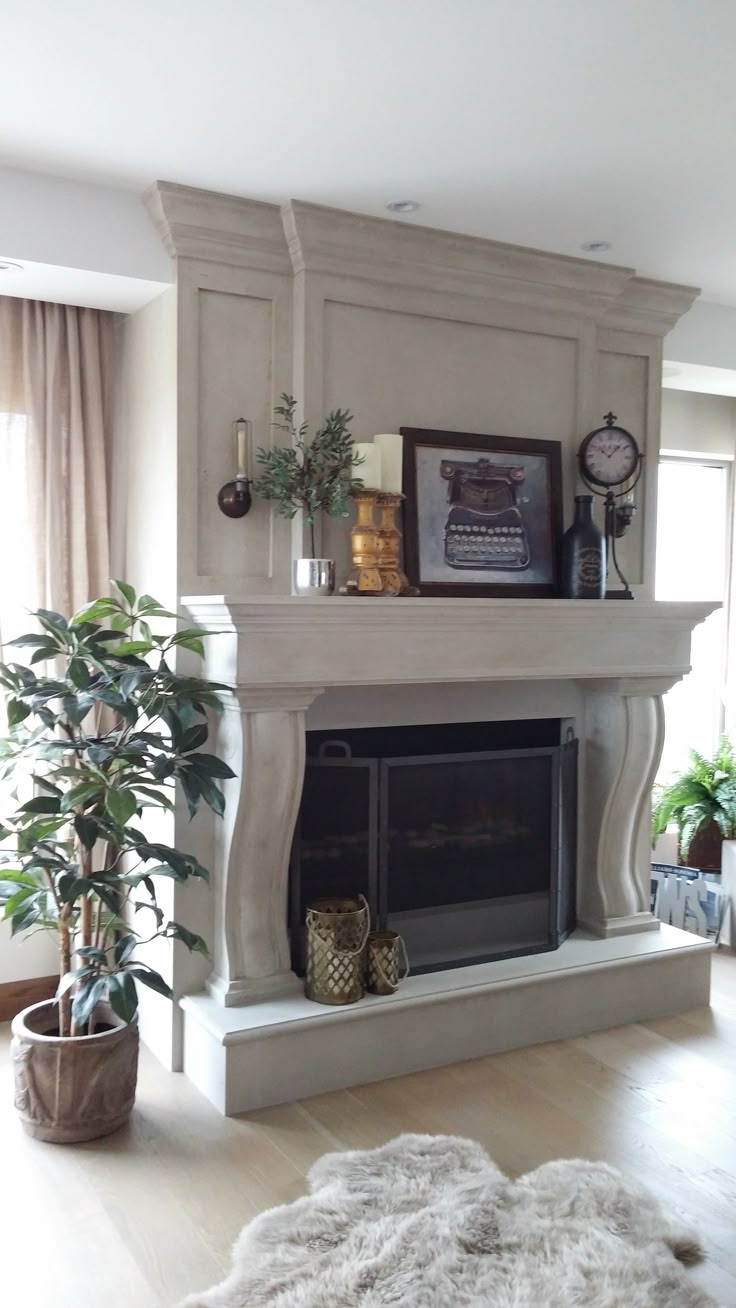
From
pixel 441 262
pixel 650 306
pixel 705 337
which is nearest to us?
pixel 441 262

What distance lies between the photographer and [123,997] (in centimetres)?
252

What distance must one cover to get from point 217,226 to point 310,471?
0.73 metres

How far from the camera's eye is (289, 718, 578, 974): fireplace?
322 cm

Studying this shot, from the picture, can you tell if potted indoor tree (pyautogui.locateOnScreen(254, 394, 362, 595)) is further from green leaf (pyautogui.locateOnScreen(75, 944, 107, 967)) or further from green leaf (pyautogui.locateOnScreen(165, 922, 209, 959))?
green leaf (pyautogui.locateOnScreen(75, 944, 107, 967))

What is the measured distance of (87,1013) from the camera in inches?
99.0

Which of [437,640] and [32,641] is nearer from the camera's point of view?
[32,641]

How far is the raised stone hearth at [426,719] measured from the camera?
2.84 metres

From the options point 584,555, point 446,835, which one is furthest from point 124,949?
point 584,555

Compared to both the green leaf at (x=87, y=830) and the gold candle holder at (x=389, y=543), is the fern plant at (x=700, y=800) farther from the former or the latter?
the green leaf at (x=87, y=830)

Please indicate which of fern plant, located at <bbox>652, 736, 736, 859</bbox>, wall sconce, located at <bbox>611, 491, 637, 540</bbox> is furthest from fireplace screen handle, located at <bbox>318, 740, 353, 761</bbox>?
fern plant, located at <bbox>652, 736, 736, 859</bbox>

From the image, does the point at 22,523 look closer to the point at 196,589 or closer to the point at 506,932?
the point at 196,589

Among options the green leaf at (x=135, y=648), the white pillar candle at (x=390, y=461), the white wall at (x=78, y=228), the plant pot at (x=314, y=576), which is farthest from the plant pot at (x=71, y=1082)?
the white wall at (x=78, y=228)

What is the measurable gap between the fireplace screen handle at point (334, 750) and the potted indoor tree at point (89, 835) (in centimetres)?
50

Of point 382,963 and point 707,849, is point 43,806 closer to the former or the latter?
point 382,963
